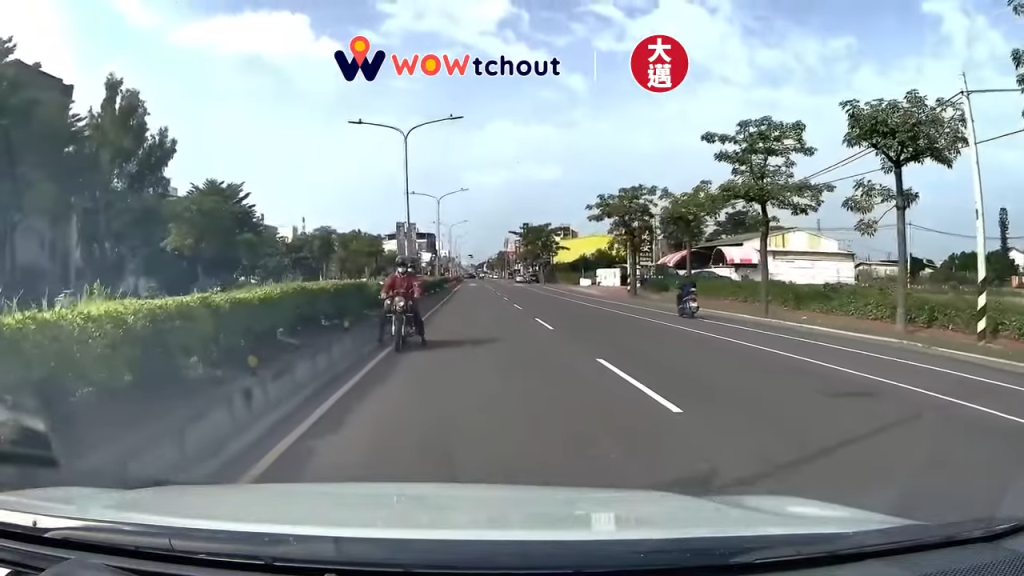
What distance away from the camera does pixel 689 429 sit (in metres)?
8.87

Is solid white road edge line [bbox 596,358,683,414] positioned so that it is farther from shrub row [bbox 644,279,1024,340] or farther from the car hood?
shrub row [bbox 644,279,1024,340]

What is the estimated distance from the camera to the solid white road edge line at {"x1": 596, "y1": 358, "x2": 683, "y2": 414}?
10.3 metres

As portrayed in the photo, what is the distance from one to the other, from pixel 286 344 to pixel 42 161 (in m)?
6.18

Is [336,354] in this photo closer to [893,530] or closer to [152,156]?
[152,156]

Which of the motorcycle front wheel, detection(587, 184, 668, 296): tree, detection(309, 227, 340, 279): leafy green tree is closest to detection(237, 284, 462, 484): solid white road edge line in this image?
the motorcycle front wheel

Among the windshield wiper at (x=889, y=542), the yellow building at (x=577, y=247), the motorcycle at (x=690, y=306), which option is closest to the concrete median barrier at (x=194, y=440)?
the windshield wiper at (x=889, y=542)

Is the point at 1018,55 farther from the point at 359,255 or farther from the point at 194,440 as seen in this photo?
the point at 359,255

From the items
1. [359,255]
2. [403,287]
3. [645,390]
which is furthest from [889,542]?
[359,255]

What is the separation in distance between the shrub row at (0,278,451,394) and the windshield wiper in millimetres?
6275

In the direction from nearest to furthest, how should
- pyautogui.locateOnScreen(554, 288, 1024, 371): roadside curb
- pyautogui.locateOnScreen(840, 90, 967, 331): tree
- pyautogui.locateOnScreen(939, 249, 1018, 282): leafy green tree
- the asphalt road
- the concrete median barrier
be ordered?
the concrete median barrier → the asphalt road → pyautogui.locateOnScreen(554, 288, 1024, 371): roadside curb → pyautogui.locateOnScreen(840, 90, 967, 331): tree → pyautogui.locateOnScreen(939, 249, 1018, 282): leafy green tree

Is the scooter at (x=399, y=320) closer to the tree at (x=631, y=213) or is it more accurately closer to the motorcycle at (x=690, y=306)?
the motorcycle at (x=690, y=306)

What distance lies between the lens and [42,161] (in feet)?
57.0

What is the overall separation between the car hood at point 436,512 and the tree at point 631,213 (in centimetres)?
5467

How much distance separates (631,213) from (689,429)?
51.0m
